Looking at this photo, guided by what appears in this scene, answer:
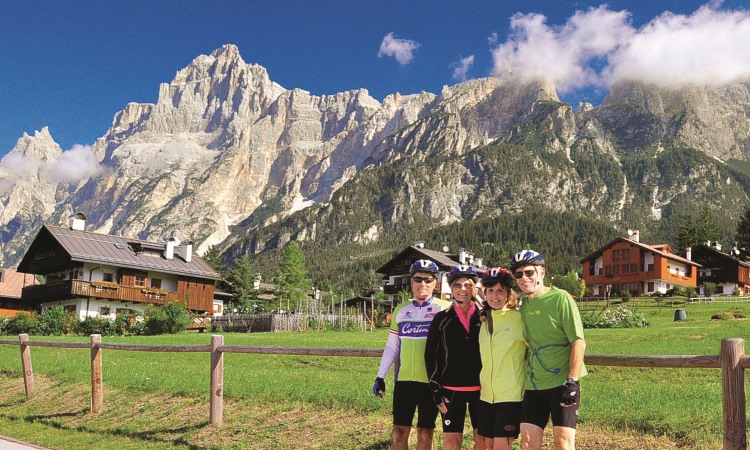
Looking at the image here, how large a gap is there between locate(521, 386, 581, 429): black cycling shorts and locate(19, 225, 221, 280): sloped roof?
187 feet

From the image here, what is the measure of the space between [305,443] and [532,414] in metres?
5.14

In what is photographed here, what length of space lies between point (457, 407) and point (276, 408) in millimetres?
6172

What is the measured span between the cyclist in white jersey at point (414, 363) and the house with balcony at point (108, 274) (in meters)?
55.2

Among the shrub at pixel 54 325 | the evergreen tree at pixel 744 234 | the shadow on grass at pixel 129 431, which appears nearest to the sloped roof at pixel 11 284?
the shrub at pixel 54 325

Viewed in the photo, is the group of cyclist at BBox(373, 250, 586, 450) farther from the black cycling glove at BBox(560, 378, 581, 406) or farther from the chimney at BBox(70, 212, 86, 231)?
the chimney at BBox(70, 212, 86, 231)

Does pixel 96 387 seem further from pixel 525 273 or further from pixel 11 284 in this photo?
pixel 11 284

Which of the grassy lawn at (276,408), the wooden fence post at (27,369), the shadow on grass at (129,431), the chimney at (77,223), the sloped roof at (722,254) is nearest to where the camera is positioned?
the grassy lawn at (276,408)

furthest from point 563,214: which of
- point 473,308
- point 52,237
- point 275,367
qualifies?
point 473,308

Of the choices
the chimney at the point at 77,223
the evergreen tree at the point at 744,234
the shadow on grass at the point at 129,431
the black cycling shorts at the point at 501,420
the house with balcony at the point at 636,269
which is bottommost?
the shadow on grass at the point at 129,431

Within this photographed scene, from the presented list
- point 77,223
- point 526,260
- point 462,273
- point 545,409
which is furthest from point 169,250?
point 545,409

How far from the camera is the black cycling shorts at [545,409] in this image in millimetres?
6359

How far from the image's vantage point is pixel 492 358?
275 inches

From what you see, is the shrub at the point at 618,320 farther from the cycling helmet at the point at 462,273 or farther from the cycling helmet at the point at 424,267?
the cycling helmet at the point at 462,273

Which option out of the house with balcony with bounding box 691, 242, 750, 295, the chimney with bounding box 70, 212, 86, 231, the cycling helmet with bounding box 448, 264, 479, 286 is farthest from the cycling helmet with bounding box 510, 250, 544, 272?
the house with balcony with bounding box 691, 242, 750, 295
